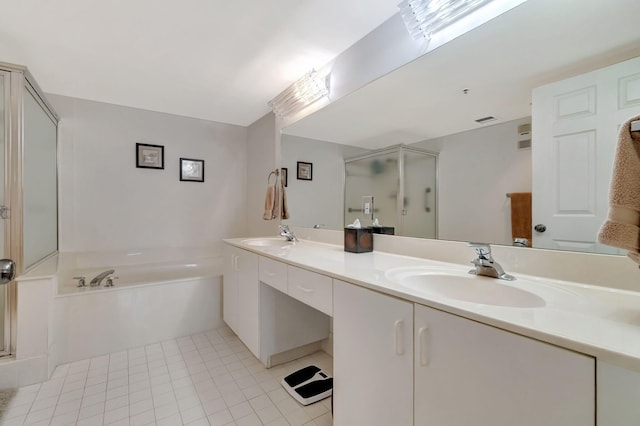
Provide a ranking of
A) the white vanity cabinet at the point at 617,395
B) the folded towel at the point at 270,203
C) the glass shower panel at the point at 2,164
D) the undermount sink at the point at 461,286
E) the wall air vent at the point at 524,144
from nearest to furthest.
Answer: the white vanity cabinet at the point at 617,395, the undermount sink at the point at 461,286, the wall air vent at the point at 524,144, the glass shower panel at the point at 2,164, the folded towel at the point at 270,203

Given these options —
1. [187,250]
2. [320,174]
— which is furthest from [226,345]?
[320,174]

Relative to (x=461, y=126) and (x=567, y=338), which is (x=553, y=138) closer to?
(x=461, y=126)

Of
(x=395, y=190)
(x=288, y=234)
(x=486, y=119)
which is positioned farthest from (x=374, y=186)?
(x=288, y=234)

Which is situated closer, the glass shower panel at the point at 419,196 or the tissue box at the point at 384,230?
the glass shower panel at the point at 419,196

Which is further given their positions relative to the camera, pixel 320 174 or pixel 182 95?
pixel 182 95

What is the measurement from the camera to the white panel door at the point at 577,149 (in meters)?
0.81

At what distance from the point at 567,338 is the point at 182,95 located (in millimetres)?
2921

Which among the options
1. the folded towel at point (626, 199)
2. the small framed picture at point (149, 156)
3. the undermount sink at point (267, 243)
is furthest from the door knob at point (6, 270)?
the small framed picture at point (149, 156)

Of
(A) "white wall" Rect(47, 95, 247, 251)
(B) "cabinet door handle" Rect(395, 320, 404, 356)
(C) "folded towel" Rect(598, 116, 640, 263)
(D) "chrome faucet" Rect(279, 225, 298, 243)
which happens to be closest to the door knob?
(B) "cabinet door handle" Rect(395, 320, 404, 356)

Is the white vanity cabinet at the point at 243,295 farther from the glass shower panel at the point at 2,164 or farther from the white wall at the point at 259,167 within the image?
the glass shower panel at the point at 2,164

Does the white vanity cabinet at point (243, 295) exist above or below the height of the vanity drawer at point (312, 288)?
below

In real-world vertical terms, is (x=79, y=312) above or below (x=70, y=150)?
below

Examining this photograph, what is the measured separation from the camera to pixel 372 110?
1645 millimetres

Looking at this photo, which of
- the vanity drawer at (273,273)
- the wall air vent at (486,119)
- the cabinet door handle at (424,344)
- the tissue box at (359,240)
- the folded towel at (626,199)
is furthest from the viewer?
the tissue box at (359,240)
